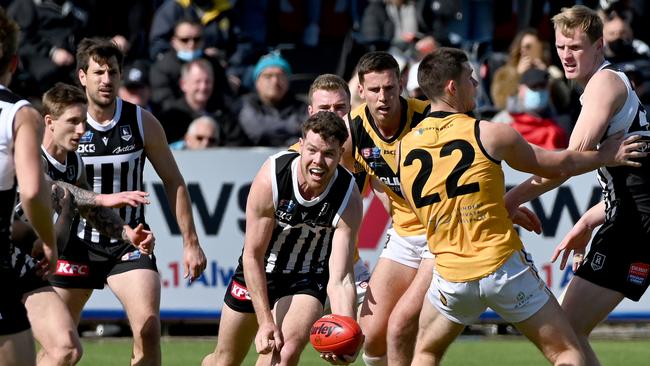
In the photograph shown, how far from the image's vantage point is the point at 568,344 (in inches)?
279

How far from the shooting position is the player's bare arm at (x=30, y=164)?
6.03 metres

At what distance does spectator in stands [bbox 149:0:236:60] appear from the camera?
15.7 m

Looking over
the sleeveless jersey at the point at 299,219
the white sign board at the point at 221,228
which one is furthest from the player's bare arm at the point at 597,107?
the white sign board at the point at 221,228

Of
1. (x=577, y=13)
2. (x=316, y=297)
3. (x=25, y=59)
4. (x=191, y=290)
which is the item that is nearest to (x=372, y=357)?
(x=316, y=297)

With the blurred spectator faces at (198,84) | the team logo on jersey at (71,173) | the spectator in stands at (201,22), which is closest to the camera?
the team logo on jersey at (71,173)

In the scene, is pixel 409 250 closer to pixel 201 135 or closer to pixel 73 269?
pixel 73 269

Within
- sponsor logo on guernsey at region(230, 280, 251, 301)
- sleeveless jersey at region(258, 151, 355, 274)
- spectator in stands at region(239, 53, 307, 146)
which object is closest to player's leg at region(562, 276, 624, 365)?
sleeveless jersey at region(258, 151, 355, 274)

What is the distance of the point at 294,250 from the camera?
8.44 meters

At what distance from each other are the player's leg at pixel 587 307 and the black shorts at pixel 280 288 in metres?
1.65

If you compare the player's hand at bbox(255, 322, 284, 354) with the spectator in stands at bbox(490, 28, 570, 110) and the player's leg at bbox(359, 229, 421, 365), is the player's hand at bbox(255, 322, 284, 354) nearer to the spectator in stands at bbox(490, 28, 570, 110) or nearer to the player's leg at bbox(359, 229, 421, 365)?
the player's leg at bbox(359, 229, 421, 365)

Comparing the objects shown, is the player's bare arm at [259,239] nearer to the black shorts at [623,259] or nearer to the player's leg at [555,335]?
the player's leg at [555,335]

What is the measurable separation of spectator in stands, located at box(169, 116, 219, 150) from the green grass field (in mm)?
1972

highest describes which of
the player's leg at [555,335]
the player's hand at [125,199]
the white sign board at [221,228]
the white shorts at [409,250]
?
the player's hand at [125,199]

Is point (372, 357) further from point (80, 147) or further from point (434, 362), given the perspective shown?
point (80, 147)
